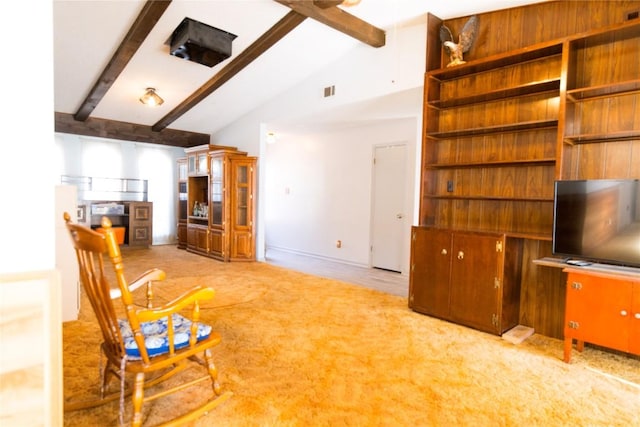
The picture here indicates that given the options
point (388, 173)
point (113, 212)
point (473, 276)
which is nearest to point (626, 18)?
point (473, 276)

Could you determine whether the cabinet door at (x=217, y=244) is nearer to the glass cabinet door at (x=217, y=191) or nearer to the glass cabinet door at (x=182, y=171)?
the glass cabinet door at (x=217, y=191)

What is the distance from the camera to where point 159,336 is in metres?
1.78

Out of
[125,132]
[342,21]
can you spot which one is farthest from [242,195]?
[342,21]

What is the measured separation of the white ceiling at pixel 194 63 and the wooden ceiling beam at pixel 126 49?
7 centimetres

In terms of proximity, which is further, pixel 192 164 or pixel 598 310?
pixel 192 164

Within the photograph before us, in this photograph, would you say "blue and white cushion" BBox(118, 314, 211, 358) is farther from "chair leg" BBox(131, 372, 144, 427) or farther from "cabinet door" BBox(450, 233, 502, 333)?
"cabinet door" BBox(450, 233, 502, 333)

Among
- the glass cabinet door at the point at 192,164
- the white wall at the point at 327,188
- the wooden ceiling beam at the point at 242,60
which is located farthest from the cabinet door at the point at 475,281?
the glass cabinet door at the point at 192,164

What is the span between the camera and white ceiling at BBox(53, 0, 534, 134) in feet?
11.9

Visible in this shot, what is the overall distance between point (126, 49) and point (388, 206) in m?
4.14

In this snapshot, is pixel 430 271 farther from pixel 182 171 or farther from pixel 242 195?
pixel 182 171

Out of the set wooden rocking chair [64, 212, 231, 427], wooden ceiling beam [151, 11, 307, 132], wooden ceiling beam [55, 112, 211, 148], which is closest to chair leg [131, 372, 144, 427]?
wooden rocking chair [64, 212, 231, 427]

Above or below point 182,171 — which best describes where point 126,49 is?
above

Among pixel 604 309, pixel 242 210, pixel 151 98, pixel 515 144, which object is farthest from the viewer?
pixel 242 210

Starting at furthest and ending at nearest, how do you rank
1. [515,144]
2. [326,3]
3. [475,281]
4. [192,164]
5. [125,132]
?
[192,164] → [125,132] → [326,3] → [515,144] → [475,281]
